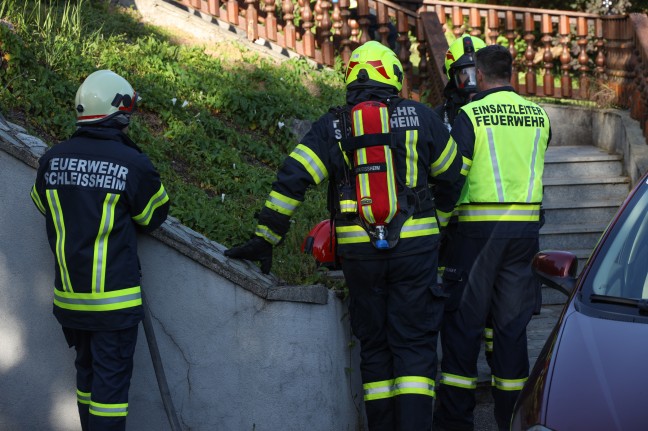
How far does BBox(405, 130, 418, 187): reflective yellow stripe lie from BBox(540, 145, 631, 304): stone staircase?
3.25m

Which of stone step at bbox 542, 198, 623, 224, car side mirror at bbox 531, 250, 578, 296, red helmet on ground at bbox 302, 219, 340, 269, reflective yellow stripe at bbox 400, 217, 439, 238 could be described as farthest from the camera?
stone step at bbox 542, 198, 623, 224

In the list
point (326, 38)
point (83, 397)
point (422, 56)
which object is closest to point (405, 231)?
point (83, 397)

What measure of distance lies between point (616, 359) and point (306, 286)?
6.76 feet

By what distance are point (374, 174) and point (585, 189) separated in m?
4.17

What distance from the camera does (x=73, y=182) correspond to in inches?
181

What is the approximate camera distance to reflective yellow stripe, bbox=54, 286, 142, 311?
15.2ft

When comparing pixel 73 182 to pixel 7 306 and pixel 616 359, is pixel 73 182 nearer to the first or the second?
pixel 7 306

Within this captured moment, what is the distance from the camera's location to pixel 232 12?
33.4 feet

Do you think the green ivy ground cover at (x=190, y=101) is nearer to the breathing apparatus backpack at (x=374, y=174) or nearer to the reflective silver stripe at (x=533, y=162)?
the breathing apparatus backpack at (x=374, y=174)

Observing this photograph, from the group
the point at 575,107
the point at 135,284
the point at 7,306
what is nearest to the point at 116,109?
the point at 135,284

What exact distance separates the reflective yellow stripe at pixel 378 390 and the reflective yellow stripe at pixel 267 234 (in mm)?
880

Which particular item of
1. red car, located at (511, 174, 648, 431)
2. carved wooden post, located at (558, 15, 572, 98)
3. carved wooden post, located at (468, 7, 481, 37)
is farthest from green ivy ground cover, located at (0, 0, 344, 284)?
carved wooden post, located at (558, 15, 572, 98)

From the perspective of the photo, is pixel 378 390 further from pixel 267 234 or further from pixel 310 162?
pixel 310 162

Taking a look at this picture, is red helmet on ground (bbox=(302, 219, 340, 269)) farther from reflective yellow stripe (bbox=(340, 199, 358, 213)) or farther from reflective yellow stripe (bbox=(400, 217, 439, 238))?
reflective yellow stripe (bbox=(400, 217, 439, 238))
